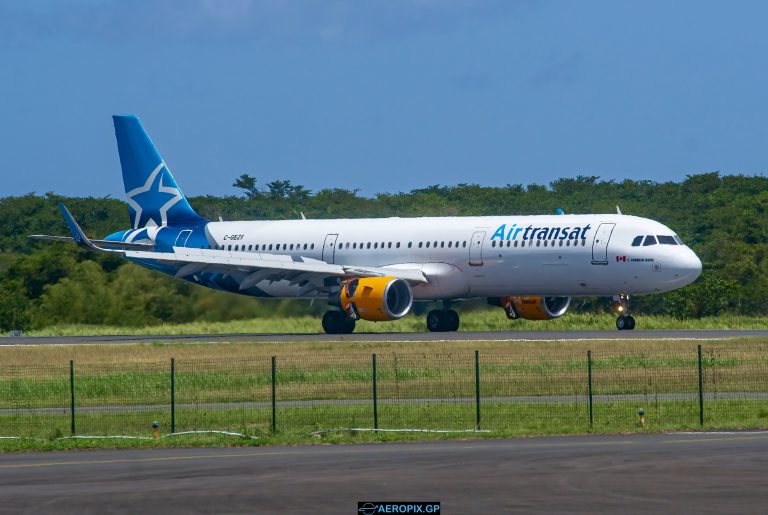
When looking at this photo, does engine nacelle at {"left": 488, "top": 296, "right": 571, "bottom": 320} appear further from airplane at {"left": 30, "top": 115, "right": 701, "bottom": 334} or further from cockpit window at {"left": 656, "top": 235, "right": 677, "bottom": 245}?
cockpit window at {"left": 656, "top": 235, "right": 677, "bottom": 245}

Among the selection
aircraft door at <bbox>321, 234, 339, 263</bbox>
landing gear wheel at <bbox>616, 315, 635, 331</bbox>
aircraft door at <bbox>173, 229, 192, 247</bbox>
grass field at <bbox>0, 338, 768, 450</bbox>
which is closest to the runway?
landing gear wheel at <bbox>616, 315, 635, 331</bbox>

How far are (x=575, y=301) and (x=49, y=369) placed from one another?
31492mm

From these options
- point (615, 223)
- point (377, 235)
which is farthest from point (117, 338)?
point (615, 223)

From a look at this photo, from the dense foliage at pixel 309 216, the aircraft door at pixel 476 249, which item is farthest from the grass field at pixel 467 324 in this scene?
the aircraft door at pixel 476 249

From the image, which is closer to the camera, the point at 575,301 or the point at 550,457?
the point at 550,457

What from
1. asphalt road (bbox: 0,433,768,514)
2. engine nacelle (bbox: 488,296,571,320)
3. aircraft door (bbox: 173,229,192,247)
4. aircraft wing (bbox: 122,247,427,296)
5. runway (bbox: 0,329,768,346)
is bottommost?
asphalt road (bbox: 0,433,768,514)

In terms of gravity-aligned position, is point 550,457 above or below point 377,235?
below

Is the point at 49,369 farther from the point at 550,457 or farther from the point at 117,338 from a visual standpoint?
the point at 550,457

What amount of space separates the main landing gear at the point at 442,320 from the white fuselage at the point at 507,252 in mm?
1417

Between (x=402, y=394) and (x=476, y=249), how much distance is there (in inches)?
762

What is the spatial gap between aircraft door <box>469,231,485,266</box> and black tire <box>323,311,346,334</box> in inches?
213

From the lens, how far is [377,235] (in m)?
60.9

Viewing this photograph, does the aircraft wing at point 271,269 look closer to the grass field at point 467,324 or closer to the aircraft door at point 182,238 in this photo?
the grass field at point 467,324

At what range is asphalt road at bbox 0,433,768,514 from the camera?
61.6 ft
